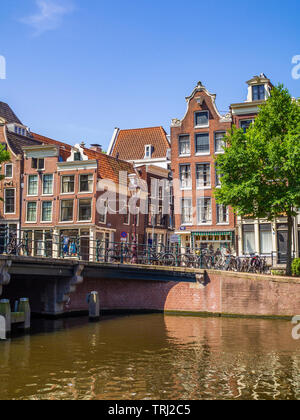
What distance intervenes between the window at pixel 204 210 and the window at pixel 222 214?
64 cm

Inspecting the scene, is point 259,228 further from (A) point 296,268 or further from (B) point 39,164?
(B) point 39,164

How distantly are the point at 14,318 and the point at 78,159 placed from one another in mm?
19375

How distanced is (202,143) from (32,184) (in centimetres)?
1331

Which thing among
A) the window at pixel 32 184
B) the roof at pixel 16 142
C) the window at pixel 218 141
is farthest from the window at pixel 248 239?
the roof at pixel 16 142

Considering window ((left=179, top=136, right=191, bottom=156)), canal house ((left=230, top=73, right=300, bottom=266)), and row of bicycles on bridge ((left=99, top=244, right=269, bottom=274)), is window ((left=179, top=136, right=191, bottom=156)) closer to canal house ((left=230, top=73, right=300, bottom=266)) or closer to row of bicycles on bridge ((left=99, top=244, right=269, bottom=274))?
canal house ((left=230, top=73, right=300, bottom=266))

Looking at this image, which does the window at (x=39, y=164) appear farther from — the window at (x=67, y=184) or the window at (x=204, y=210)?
the window at (x=204, y=210)

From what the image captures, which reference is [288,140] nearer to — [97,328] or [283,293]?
[283,293]

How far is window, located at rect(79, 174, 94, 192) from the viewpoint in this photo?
1378 inches

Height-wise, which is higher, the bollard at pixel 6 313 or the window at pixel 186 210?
the window at pixel 186 210

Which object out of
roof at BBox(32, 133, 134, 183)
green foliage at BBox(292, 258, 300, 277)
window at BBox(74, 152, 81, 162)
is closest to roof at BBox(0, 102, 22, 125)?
roof at BBox(32, 133, 134, 183)

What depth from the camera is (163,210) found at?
42625mm

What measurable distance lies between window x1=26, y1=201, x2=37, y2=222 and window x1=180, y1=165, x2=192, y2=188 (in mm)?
11340

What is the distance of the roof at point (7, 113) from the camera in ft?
Answer: 165
